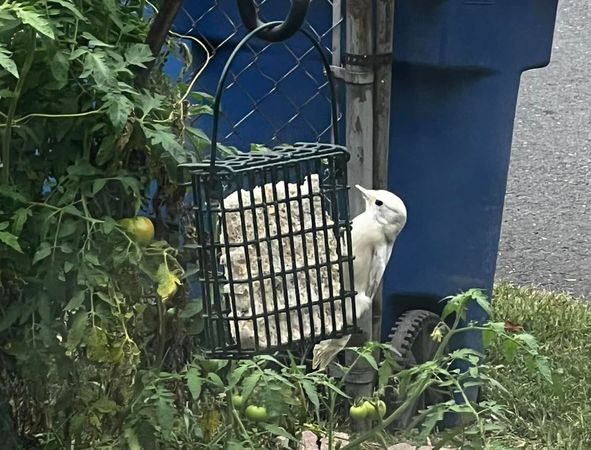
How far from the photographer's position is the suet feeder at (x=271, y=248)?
188cm

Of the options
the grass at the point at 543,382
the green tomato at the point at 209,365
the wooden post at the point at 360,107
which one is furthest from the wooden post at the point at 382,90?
the green tomato at the point at 209,365

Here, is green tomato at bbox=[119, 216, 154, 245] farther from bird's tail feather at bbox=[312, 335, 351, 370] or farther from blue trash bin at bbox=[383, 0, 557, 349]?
blue trash bin at bbox=[383, 0, 557, 349]

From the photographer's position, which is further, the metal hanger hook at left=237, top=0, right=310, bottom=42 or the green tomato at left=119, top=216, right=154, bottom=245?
the green tomato at left=119, top=216, right=154, bottom=245

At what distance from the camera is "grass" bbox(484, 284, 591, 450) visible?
134 inches

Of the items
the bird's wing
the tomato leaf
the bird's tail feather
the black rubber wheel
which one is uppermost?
the bird's wing

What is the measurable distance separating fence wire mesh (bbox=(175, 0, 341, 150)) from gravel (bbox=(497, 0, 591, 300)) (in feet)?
8.00

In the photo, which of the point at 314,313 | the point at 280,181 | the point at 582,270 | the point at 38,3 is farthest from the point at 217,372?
the point at 582,270

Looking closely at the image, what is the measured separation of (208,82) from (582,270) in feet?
9.35

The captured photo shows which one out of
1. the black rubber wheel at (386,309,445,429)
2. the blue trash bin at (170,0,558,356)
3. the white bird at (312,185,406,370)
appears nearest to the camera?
the white bird at (312,185,406,370)

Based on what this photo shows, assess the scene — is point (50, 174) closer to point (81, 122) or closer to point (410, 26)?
point (81, 122)

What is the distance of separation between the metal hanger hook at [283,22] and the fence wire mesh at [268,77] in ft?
3.98

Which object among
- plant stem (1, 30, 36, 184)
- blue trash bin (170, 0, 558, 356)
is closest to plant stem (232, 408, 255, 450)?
plant stem (1, 30, 36, 184)

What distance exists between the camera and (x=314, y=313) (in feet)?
6.73

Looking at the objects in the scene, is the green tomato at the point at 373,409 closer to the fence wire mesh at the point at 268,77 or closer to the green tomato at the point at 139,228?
the green tomato at the point at 139,228
